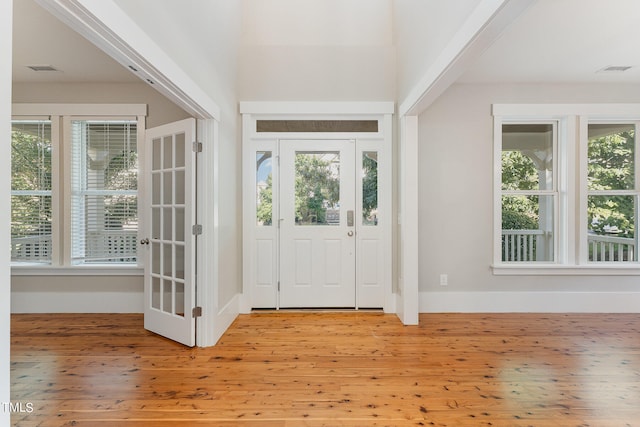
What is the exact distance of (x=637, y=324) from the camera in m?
3.26

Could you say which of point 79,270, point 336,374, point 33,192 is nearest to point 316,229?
point 336,374

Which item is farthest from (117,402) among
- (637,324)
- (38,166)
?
(637,324)

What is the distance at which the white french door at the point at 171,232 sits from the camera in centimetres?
278

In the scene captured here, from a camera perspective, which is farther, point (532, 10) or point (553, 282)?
point (553, 282)

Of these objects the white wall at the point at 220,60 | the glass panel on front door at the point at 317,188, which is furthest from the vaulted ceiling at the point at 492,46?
the glass panel on front door at the point at 317,188

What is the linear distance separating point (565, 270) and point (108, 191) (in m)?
5.28

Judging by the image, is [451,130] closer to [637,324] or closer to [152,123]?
[637,324]

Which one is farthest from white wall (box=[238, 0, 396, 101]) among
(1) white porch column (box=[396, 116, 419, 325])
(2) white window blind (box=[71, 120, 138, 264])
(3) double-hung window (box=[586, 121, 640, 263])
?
(3) double-hung window (box=[586, 121, 640, 263])

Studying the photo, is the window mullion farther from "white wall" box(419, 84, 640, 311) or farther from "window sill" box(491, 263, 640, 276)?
"window sill" box(491, 263, 640, 276)

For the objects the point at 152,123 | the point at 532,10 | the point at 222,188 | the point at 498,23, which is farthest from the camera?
the point at 152,123

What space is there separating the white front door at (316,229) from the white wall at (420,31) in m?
1.13

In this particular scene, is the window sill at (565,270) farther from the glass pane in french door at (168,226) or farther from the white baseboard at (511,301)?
the glass pane in french door at (168,226)

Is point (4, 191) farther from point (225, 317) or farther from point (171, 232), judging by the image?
point (225, 317)

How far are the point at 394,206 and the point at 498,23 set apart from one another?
86.6 inches
